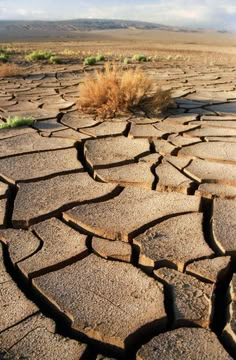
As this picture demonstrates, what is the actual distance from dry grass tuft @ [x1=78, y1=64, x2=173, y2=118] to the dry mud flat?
2.31 ft

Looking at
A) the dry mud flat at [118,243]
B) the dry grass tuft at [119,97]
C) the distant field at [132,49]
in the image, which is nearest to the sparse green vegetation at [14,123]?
the dry mud flat at [118,243]

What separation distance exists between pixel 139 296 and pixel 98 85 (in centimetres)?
323

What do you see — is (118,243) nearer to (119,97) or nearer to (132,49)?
(119,97)

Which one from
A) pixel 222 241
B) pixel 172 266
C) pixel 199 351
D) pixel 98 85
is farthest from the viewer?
pixel 98 85

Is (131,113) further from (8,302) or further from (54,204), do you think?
(8,302)

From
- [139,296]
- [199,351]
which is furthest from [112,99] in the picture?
[199,351]

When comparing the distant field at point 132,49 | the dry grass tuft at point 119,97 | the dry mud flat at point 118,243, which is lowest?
the distant field at point 132,49

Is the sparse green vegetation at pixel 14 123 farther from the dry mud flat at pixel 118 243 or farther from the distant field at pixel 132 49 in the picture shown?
the distant field at pixel 132 49

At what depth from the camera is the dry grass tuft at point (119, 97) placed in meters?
4.36

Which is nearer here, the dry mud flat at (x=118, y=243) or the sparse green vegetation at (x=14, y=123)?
the dry mud flat at (x=118, y=243)

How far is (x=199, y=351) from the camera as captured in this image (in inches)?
52.4

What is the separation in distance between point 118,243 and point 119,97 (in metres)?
2.74

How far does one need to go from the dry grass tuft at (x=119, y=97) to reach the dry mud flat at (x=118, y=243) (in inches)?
27.7

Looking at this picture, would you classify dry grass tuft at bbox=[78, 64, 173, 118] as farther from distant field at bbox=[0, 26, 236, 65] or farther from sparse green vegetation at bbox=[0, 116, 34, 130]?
distant field at bbox=[0, 26, 236, 65]
